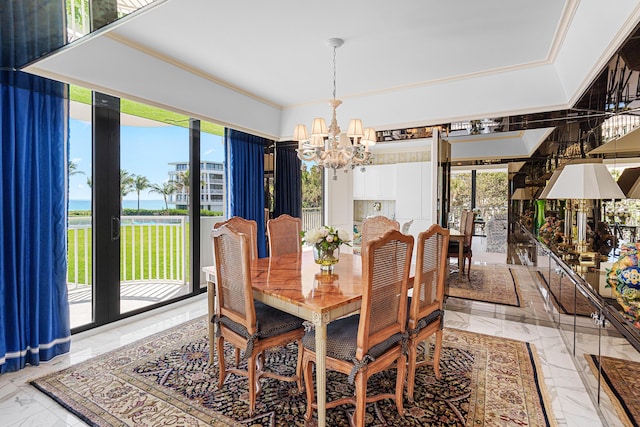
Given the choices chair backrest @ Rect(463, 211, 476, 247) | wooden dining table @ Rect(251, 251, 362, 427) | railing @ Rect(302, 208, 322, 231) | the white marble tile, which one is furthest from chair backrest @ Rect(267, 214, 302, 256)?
chair backrest @ Rect(463, 211, 476, 247)

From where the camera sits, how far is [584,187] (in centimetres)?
251

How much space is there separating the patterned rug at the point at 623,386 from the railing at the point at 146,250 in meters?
4.02

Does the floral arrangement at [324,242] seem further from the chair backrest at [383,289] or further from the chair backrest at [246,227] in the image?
the chair backrest at [246,227]

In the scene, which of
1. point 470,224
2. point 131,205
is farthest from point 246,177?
point 470,224

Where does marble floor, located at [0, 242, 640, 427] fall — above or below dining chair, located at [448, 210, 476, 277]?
below

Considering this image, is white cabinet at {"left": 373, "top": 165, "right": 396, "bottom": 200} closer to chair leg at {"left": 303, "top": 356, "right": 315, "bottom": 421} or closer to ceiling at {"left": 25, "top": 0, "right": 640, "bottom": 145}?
ceiling at {"left": 25, "top": 0, "right": 640, "bottom": 145}

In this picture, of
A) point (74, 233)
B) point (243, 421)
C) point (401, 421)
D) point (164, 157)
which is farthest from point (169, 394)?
point (164, 157)

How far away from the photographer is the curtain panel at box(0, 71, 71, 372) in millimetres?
2510

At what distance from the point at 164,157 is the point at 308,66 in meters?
2.06

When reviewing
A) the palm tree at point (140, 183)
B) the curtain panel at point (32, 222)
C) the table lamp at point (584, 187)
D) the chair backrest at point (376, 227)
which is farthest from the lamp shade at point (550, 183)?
the curtain panel at point (32, 222)

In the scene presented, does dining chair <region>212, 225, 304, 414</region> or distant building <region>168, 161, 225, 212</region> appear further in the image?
distant building <region>168, 161, 225, 212</region>

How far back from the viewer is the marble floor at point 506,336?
2.02 meters

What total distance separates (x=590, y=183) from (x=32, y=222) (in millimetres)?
4283

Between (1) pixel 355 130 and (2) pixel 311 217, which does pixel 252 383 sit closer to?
(1) pixel 355 130
